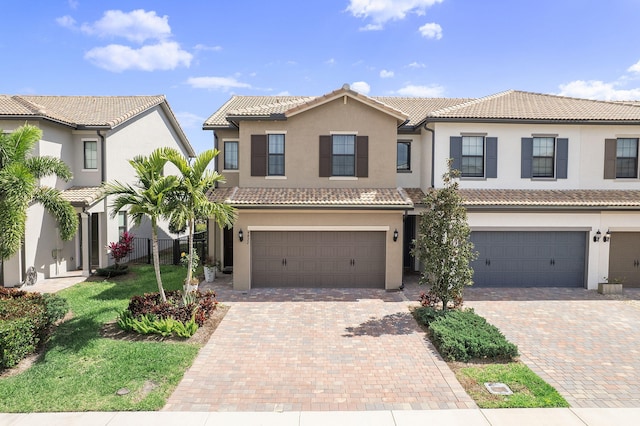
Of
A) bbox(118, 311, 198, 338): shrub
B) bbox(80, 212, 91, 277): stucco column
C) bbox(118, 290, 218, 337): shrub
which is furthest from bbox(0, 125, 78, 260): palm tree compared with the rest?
bbox(80, 212, 91, 277): stucco column

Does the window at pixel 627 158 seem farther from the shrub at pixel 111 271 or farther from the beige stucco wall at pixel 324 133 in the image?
the shrub at pixel 111 271

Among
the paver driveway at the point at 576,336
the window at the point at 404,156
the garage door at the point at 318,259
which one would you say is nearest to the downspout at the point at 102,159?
the garage door at the point at 318,259

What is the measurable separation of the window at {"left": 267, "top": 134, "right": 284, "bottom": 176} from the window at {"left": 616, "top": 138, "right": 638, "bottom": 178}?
44.9 ft

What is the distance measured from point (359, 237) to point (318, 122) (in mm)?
4858

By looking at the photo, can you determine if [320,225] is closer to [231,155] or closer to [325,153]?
[325,153]

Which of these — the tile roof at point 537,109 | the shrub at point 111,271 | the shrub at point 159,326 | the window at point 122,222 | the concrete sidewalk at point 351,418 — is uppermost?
the tile roof at point 537,109

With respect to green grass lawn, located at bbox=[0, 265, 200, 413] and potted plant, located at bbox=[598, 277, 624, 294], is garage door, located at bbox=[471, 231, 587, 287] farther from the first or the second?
green grass lawn, located at bbox=[0, 265, 200, 413]

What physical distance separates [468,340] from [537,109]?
11730 mm

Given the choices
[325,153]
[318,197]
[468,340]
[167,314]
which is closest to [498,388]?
[468,340]

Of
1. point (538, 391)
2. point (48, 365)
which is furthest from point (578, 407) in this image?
point (48, 365)

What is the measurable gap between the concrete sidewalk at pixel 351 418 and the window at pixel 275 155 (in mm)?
10291

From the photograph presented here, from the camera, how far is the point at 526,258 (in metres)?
14.7

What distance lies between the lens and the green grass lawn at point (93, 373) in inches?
265

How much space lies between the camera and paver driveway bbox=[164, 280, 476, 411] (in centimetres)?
688
